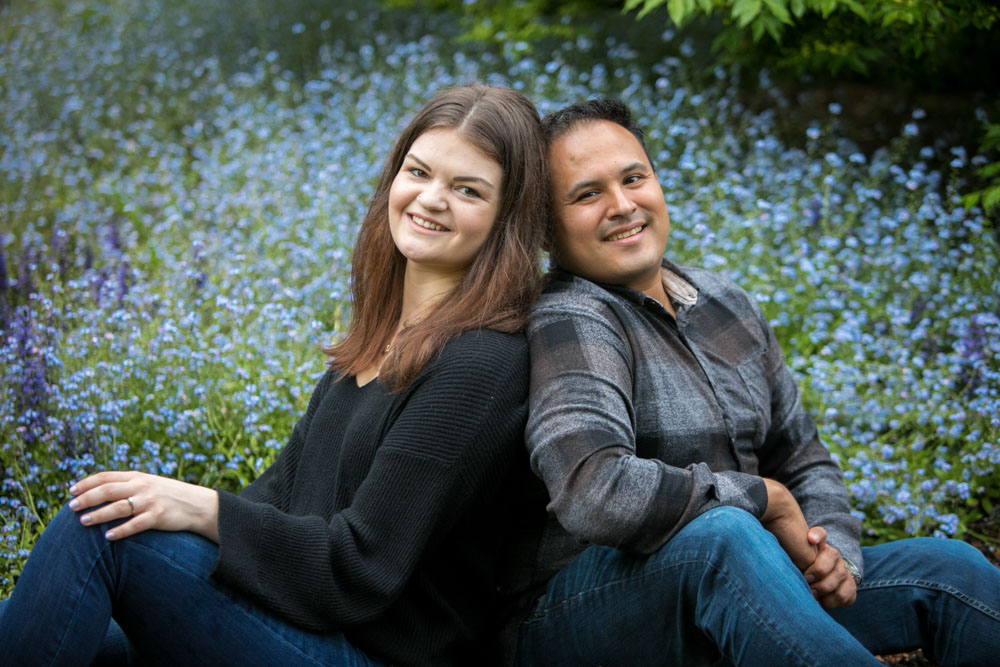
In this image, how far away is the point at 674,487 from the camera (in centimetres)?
188

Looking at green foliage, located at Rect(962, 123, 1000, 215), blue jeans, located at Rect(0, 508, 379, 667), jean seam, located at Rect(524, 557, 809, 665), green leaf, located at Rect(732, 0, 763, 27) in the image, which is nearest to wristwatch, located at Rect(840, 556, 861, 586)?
jean seam, located at Rect(524, 557, 809, 665)

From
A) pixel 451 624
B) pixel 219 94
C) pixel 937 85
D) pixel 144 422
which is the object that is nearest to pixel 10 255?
pixel 144 422

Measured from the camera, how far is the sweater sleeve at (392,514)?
1869 millimetres

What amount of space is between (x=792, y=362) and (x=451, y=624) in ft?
6.26

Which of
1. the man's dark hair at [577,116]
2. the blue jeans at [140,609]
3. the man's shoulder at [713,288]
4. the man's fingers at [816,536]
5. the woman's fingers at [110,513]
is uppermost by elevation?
the man's dark hair at [577,116]

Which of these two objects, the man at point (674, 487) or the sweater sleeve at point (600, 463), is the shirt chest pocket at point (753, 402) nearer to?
the man at point (674, 487)

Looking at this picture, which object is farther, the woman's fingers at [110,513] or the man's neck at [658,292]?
the man's neck at [658,292]

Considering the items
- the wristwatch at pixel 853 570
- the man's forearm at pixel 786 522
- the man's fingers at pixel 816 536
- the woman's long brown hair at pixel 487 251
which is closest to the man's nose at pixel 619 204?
the woman's long brown hair at pixel 487 251

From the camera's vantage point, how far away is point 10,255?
461 cm

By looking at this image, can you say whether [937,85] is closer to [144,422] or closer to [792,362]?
[792,362]

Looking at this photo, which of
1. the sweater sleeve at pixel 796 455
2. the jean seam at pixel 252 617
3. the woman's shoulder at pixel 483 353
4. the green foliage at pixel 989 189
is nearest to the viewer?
the jean seam at pixel 252 617

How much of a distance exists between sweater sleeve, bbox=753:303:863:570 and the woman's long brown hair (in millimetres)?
738

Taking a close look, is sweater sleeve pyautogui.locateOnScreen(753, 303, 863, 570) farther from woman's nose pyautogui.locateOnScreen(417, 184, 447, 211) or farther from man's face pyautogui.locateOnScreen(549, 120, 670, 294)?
woman's nose pyautogui.locateOnScreen(417, 184, 447, 211)

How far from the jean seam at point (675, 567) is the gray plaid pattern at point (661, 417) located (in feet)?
0.19
